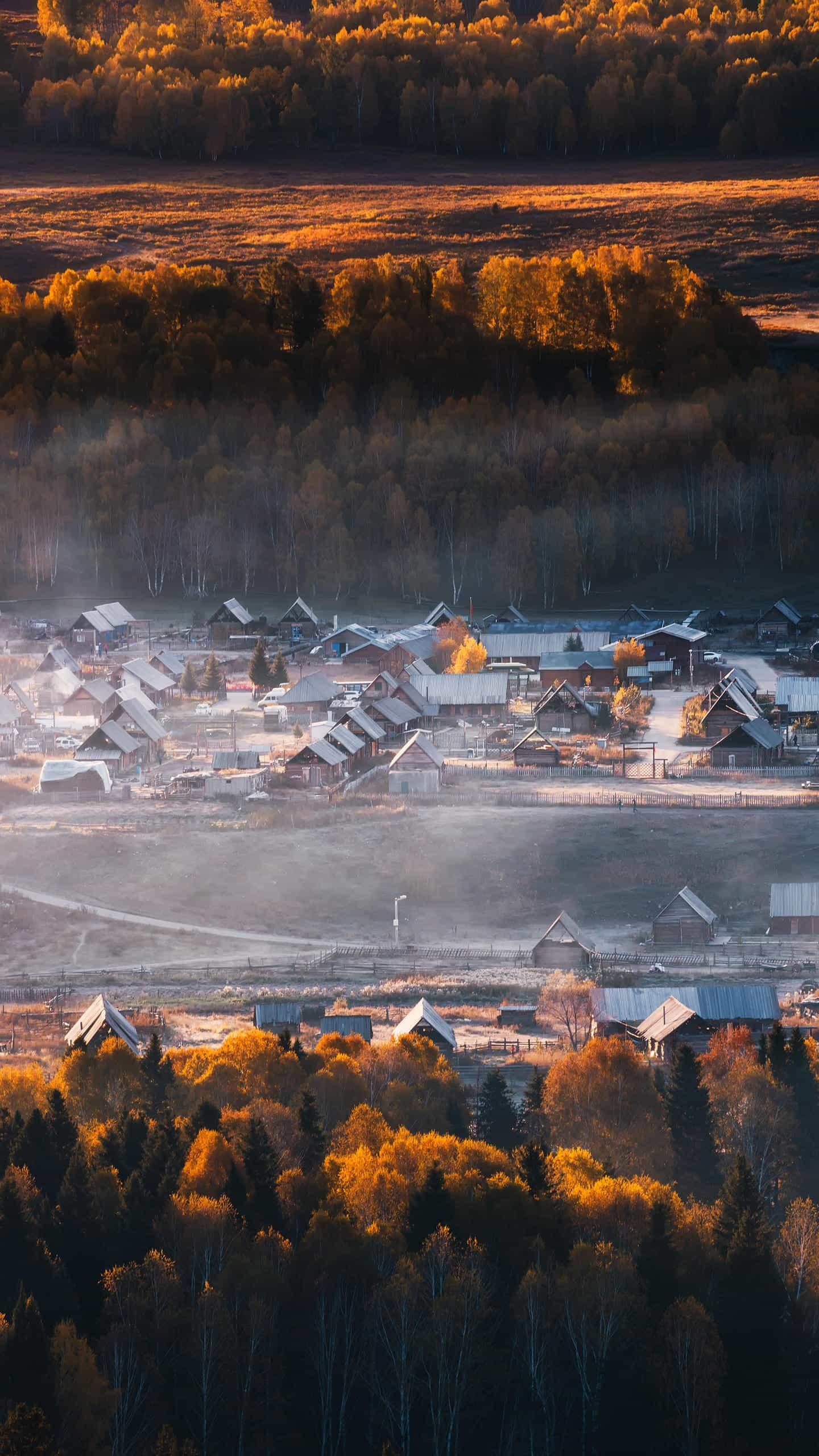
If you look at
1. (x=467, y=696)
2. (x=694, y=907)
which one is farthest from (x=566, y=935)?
(x=467, y=696)

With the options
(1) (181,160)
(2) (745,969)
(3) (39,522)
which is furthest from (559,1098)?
(1) (181,160)

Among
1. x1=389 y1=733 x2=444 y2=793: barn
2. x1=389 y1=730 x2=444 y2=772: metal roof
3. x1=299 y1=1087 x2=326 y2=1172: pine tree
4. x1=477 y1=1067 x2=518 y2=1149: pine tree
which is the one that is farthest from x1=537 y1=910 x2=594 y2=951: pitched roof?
x1=389 y1=730 x2=444 y2=772: metal roof

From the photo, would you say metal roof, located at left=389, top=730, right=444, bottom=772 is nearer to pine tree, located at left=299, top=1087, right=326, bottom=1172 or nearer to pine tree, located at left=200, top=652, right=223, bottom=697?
pine tree, located at left=200, top=652, right=223, bottom=697

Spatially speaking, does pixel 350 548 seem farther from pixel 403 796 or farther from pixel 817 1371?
pixel 817 1371

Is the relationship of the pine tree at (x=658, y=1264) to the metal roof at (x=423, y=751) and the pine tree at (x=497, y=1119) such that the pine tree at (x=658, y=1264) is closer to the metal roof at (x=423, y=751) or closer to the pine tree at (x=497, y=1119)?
the pine tree at (x=497, y=1119)

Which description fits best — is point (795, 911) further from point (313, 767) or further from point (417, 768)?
point (313, 767)

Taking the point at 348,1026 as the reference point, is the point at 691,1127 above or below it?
above

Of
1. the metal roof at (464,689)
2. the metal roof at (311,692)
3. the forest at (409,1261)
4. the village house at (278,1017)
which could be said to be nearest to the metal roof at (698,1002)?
the forest at (409,1261)
